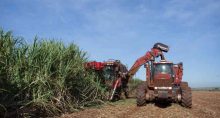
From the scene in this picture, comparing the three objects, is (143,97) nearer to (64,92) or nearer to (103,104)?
(103,104)

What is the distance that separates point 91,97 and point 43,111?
4455 mm

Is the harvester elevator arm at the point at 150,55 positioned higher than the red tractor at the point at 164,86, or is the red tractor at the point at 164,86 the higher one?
the harvester elevator arm at the point at 150,55

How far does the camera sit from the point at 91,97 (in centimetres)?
1491

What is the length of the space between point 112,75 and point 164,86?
3481mm

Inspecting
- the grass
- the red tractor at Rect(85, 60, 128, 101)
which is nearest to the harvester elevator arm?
the red tractor at Rect(85, 60, 128, 101)

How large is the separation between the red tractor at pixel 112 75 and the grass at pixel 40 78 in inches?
105

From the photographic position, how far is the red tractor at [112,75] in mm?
16891

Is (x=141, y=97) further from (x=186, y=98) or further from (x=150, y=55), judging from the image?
(x=150, y=55)

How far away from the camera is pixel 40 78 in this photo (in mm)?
10438

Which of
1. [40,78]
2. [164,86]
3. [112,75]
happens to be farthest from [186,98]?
[40,78]

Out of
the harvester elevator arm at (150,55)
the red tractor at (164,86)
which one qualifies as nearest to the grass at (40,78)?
the red tractor at (164,86)

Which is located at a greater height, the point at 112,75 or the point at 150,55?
the point at 150,55

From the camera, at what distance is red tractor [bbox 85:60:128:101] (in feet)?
55.4

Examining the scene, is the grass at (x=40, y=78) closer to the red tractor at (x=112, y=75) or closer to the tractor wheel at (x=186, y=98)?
the red tractor at (x=112, y=75)
